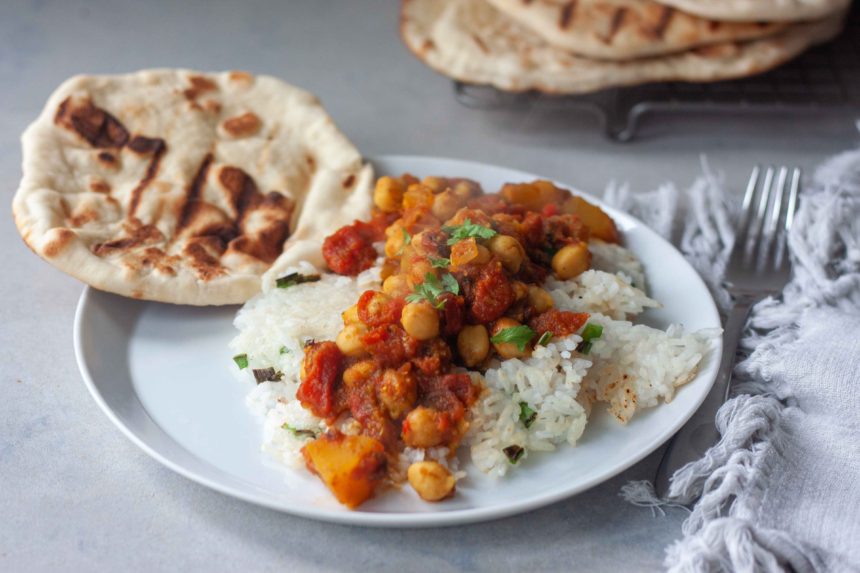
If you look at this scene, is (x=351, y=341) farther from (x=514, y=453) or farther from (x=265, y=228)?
(x=265, y=228)

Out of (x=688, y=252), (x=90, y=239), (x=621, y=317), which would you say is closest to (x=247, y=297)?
(x=90, y=239)

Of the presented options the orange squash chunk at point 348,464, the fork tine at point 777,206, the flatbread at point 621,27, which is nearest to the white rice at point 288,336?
the orange squash chunk at point 348,464

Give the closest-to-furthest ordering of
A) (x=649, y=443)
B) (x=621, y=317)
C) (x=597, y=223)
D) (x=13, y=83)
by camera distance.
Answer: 1. (x=649, y=443)
2. (x=621, y=317)
3. (x=597, y=223)
4. (x=13, y=83)

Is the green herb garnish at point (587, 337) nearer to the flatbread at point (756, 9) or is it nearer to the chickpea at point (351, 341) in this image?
the chickpea at point (351, 341)

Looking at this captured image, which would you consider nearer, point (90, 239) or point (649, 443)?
point (649, 443)

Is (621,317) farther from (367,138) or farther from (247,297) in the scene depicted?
(367,138)

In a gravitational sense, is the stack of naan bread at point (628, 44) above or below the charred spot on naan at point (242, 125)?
above

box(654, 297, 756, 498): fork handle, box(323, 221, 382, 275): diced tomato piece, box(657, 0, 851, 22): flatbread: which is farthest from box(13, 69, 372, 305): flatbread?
box(657, 0, 851, 22): flatbread

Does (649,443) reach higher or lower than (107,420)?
higher
